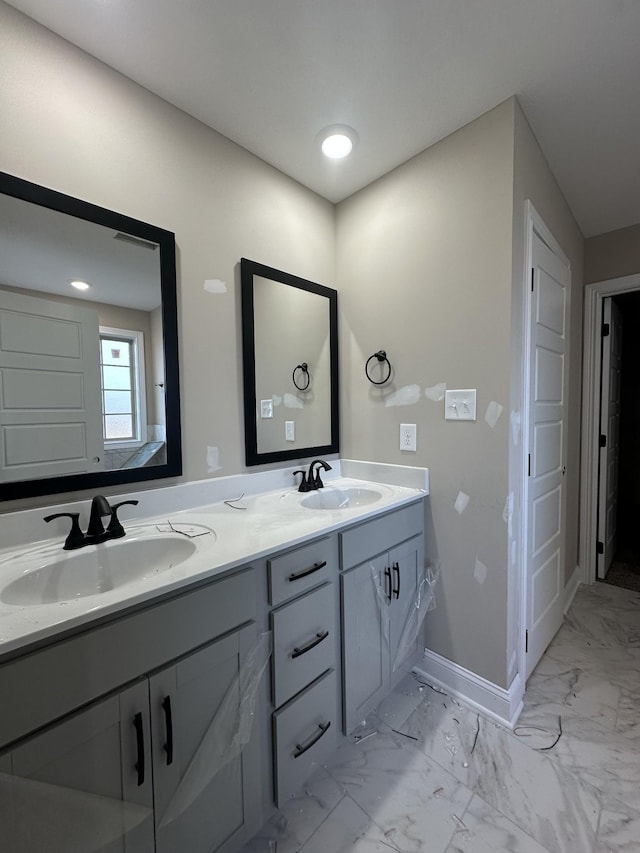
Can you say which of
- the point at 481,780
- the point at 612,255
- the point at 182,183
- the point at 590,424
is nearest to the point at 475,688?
the point at 481,780

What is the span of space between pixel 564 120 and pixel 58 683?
2.52 metres

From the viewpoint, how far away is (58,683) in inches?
27.6

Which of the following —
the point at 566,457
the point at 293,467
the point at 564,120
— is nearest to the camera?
the point at 564,120

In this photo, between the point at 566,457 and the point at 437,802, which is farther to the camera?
the point at 566,457

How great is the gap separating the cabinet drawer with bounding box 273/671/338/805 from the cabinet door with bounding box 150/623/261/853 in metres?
0.09

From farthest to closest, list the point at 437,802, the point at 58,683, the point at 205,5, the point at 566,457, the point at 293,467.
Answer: the point at 566,457
the point at 293,467
the point at 437,802
the point at 205,5
the point at 58,683

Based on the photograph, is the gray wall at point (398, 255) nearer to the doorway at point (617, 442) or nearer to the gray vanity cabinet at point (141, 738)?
the gray vanity cabinet at point (141, 738)

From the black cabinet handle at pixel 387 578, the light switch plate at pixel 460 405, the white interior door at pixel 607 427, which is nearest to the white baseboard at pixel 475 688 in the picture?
the black cabinet handle at pixel 387 578

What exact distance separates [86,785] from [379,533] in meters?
1.06

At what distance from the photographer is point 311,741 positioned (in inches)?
46.4

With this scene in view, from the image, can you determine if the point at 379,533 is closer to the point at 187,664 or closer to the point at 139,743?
the point at 187,664

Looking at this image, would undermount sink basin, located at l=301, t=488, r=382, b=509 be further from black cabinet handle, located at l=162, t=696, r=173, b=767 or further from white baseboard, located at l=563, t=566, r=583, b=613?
white baseboard, located at l=563, t=566, r=583, b=613

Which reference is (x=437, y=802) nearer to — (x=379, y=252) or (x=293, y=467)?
(x=293, y=467)

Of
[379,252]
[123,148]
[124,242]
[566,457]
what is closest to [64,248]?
[124,242]
